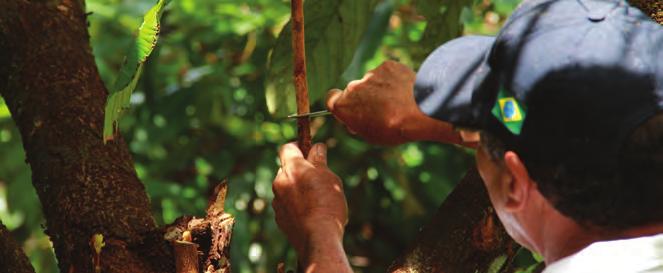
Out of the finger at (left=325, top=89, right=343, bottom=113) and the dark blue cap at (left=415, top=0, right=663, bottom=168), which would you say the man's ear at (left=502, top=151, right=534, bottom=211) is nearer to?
the dark blue cap at (left=415, top=0, right=663, bottom=168)

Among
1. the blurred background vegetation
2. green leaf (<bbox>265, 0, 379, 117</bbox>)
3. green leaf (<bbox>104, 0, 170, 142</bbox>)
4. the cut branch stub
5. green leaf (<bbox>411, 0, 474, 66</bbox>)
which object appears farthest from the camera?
the blurred background vegetation

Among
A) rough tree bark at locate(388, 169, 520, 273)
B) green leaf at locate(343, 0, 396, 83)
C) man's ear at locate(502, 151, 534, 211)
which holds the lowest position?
green leaf at locate(343, 0, 396, 83)

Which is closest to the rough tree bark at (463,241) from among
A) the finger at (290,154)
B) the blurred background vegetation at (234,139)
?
the finger at (290,154)

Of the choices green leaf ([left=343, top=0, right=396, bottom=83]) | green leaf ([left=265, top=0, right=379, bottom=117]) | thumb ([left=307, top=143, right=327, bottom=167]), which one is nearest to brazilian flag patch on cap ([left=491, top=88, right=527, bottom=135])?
thumb ([left=307, top=143, right=327, bottom=167])

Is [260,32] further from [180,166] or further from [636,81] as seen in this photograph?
[636,81]

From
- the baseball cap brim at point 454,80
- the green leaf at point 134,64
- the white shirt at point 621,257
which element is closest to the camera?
the white shirt at point 621,257

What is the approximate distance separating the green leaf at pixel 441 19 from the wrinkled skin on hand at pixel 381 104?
63 cm

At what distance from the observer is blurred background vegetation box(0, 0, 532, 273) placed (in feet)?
10.1

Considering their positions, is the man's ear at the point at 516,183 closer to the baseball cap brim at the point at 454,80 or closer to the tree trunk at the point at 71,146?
the baseball cap brim at the point at 454,80

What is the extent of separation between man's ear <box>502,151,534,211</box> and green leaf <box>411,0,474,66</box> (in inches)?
34.2

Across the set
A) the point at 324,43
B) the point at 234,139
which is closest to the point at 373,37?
the point at 234,139

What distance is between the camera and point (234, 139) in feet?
11.0

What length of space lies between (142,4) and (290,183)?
1672 millimetres

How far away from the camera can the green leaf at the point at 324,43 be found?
6.10 feet
